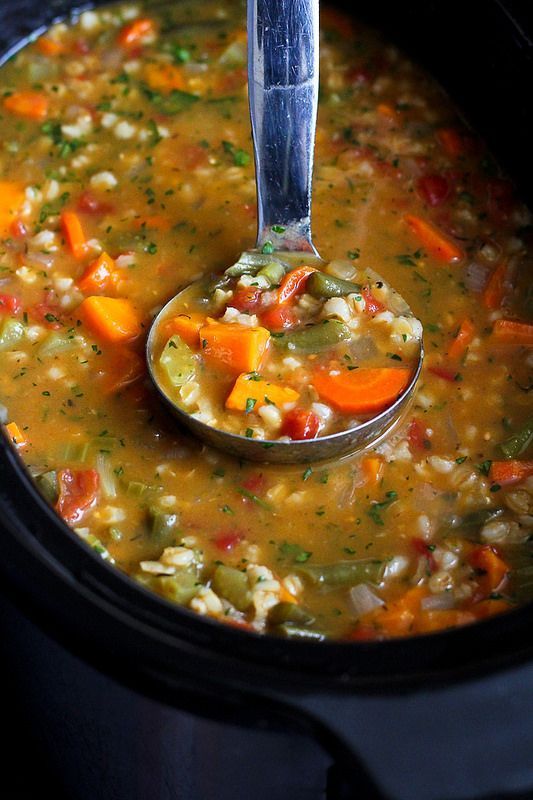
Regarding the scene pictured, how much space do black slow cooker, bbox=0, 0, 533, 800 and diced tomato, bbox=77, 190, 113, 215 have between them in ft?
4.31

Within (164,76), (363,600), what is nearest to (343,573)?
(363,600)

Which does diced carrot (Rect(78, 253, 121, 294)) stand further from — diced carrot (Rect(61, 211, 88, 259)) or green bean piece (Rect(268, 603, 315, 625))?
green bean piece (Rect(268, 603, 315, 625))

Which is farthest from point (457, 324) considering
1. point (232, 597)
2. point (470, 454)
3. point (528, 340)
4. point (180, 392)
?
point (232, 597)

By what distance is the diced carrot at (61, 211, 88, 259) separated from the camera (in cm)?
354

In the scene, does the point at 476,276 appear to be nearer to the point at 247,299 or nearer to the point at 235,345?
the point at 247,299

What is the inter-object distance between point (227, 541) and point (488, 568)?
0.66 meters

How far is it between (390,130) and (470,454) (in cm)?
141

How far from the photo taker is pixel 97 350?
329cm

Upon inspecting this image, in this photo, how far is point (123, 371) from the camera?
324cm

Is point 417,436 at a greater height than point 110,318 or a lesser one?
lesser

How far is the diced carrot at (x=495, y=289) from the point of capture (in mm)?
3447

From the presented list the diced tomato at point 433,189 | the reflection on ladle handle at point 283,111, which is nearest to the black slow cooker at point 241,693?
the reflection on ladle handle at point 283,111

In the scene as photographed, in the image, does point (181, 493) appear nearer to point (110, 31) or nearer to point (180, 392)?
point (180, 392)

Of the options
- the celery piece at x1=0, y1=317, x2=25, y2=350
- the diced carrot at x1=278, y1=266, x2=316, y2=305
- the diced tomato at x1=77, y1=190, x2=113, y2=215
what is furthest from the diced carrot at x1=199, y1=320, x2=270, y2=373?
the diced tomato at x1=77, y1=190, x2=113, y2=215
